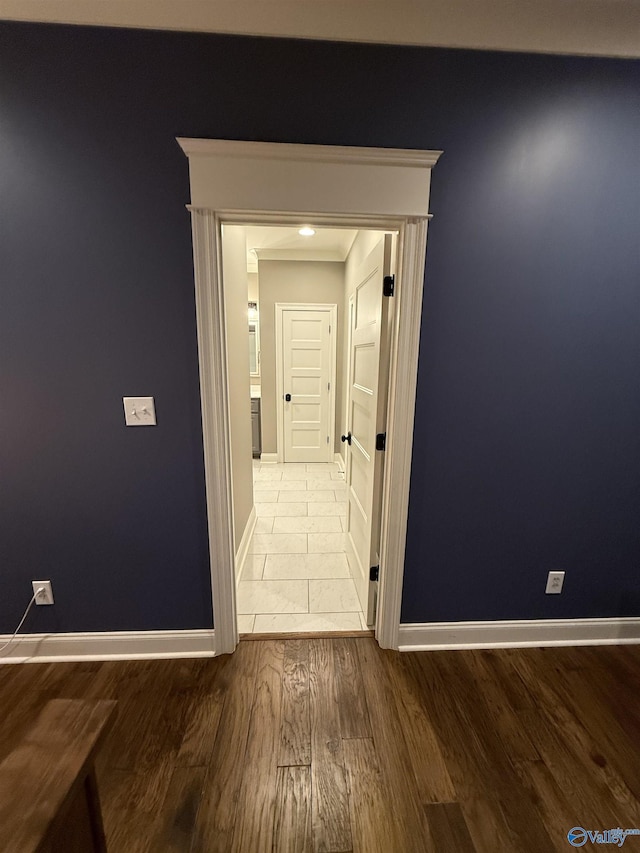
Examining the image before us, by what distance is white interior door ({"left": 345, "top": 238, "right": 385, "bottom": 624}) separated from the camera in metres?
1.70

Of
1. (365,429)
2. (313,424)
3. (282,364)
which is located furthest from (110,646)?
(282,364)

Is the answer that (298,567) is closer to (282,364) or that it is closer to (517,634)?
(517,634)

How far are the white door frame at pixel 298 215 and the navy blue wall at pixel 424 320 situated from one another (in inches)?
2.6

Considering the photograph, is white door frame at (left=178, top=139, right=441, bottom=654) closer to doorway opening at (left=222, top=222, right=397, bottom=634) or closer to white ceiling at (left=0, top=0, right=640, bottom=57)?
doorway opening at (left=222, top=222, right=397, bottom=634)

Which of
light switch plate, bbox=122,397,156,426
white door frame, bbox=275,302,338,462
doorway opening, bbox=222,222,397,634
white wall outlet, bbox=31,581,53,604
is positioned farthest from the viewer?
white door frame, bbox=275,302,338,462

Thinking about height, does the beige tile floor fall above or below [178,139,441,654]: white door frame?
below

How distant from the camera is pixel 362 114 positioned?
1265 millimetres

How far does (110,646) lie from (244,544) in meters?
1.01

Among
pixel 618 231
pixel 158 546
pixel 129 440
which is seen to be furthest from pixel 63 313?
pixel 618 231

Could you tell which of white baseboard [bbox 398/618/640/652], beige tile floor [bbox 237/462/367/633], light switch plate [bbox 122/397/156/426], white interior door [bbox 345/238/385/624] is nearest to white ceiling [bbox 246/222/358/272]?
white interior door [bbox 345/238/385/624]

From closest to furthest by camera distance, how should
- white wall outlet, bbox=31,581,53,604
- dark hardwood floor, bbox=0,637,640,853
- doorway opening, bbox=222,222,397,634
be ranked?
dark hardwood floor, bbox=0,637,640,853 < white wall outlet, bbox=31,581,53,604 < doorway opening, bbox=222,222,397,634

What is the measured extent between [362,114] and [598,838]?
2603 millimetres

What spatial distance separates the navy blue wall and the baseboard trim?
67 millimetres

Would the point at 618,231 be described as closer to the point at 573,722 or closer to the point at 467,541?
the point at 467,541
